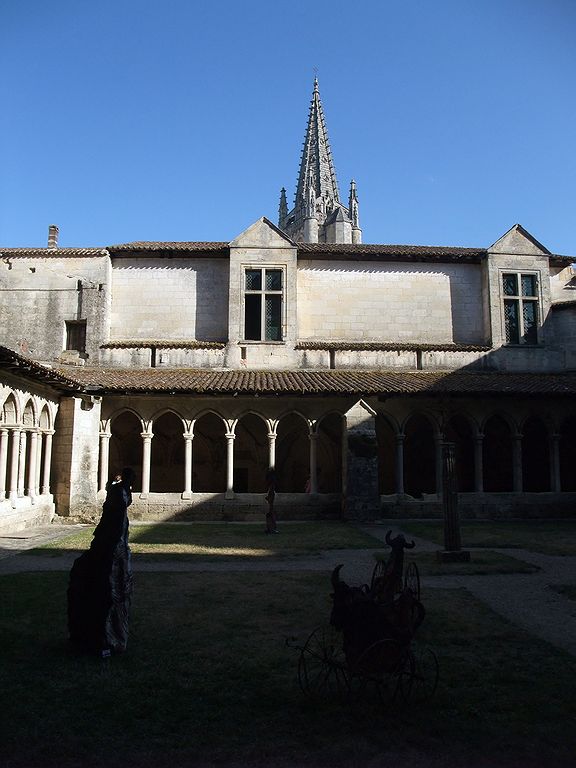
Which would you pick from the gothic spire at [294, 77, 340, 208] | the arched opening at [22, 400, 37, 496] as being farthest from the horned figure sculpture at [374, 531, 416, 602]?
the gothic spire at [294, 77, 340, 208]

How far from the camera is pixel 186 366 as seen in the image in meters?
21.0

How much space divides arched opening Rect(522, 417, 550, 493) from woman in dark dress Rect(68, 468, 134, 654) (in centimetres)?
1933

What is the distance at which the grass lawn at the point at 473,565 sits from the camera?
9812mm

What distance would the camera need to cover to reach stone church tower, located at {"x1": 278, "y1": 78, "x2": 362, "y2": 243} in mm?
56469

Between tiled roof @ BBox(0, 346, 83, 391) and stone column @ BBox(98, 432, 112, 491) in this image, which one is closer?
tiled roof @ BBox(0, 346, 83, 391)

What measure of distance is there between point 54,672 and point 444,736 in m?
3.05

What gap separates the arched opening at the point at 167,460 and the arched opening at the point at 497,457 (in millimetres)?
10683

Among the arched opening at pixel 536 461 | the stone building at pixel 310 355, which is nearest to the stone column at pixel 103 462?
the stone building at pixel 310 355

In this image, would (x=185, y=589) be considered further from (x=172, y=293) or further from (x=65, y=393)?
(x=172, y=293)

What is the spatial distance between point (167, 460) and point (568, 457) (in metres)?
13.8

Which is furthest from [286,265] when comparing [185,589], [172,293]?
[185,589]

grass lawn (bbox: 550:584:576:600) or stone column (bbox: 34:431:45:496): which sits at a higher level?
stone column (bbox: 34:431:45:496)

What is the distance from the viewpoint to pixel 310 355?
21594 millimetres

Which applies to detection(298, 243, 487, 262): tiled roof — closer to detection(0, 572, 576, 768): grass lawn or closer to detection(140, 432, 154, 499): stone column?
detection(140, 432, 154, 499): stone column
